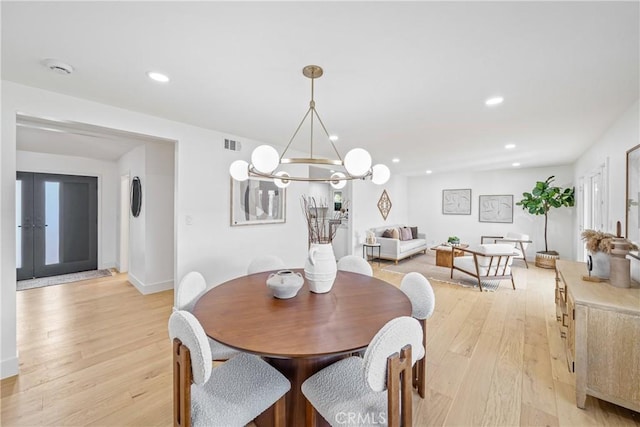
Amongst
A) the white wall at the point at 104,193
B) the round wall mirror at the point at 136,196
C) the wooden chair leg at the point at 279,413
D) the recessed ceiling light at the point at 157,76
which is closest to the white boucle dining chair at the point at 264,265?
the wooden chair leg at the point at 279,413

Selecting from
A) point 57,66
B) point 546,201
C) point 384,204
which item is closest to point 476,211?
point 546,201

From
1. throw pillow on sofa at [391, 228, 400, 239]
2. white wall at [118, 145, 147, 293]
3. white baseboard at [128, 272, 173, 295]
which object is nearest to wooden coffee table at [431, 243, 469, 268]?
throw pillow on sofa at [391, 228, 400, 239]

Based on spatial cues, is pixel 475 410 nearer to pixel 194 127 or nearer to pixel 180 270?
pixel 180 270

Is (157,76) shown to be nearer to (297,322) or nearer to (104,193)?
(297,322)

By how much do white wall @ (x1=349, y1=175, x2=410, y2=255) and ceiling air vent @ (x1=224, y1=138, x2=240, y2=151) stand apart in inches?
124

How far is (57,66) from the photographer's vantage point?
1.79 metres

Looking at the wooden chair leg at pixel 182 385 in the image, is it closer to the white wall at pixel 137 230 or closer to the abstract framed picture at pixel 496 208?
the white wall at pixel 137 230

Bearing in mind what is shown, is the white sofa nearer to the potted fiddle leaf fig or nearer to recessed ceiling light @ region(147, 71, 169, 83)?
the potted fiddle leaf fig

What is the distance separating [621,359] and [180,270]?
12.4ft

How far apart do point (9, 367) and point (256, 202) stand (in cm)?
267

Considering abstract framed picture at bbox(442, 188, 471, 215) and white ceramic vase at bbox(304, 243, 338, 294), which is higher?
abstract framed picture at bbox(442, 188, 471, 215)

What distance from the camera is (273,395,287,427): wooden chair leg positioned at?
4.50 ft

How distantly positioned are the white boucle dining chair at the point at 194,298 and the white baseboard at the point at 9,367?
1.59 metres

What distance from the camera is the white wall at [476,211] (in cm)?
610
